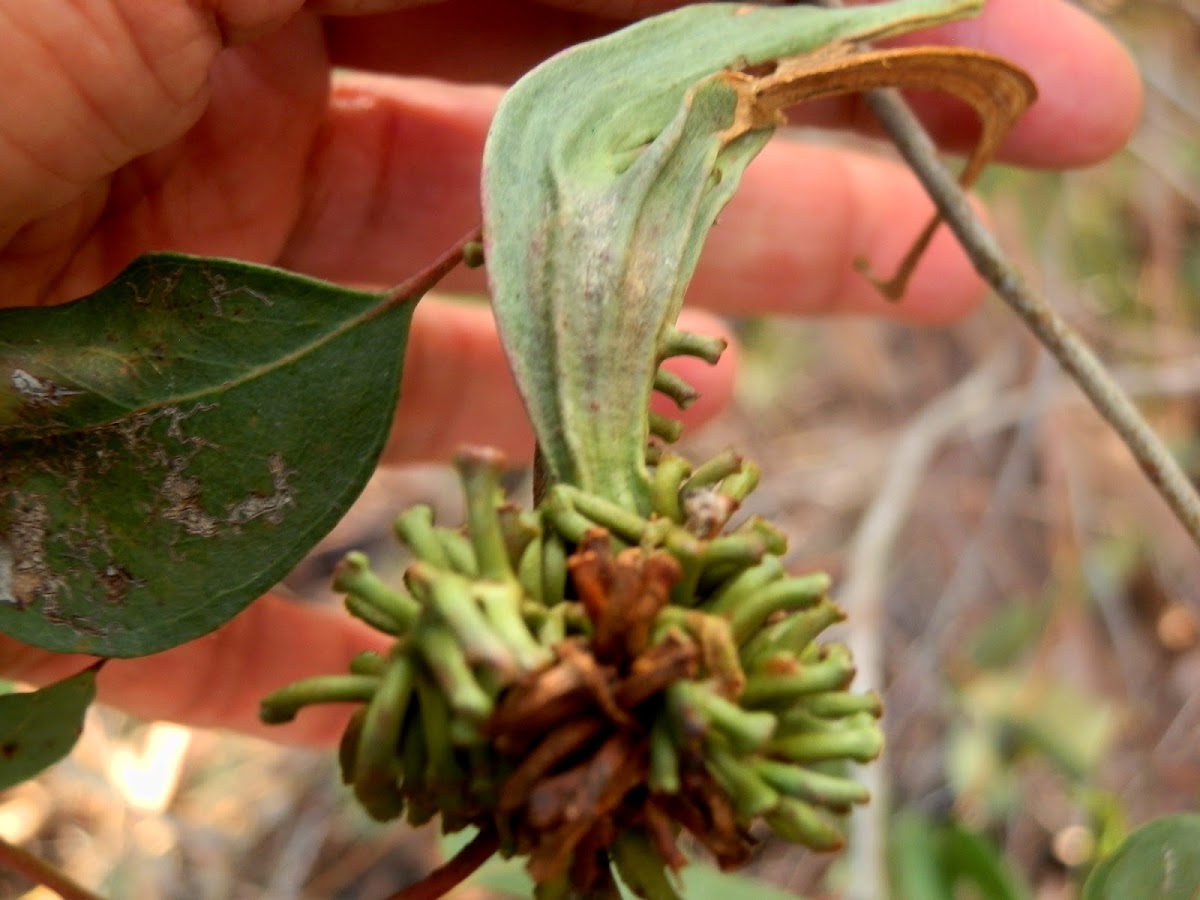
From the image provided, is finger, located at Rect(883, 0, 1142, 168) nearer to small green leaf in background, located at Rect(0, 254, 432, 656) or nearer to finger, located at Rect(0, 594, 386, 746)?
small green leaf in background, located at Rect(0, 254, 432, 656)

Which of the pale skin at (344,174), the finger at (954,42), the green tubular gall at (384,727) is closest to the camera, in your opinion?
the green tubular gall at (384,727)

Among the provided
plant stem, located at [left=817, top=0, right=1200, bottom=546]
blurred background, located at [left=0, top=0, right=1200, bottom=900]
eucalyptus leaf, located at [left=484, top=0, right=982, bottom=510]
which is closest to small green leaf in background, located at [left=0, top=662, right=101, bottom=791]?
eucalyptus leaf, located at [left=484, top=0, right=982, bottom=510]

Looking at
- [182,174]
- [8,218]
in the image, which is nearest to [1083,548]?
[182,174]

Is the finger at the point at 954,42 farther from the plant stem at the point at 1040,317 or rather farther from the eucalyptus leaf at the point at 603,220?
the eucalyptus leaf at the point at 603,220

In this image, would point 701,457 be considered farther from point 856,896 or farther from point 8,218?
point 8,218

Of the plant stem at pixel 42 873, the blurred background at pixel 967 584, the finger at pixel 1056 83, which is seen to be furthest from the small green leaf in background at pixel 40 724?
the finger at pixel 1056 83

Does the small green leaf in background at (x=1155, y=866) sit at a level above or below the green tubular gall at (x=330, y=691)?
below

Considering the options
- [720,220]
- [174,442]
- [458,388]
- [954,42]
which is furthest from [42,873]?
[954,42]
